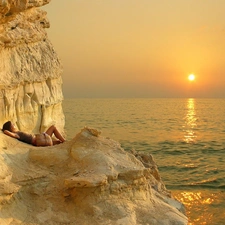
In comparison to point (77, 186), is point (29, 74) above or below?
above

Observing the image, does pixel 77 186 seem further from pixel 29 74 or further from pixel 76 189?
pixel 29 74

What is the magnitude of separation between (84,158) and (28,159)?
3.24ft

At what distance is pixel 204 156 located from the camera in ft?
58.3

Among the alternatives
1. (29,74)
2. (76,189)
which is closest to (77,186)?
(76,189)

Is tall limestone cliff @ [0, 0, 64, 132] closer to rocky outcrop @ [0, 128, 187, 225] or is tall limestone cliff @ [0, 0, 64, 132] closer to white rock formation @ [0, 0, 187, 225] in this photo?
A: white rock formation @ [0, 0, 187, 225]

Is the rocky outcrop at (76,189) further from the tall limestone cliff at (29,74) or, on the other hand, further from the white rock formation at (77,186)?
the tall limestone cliff at (29,74)

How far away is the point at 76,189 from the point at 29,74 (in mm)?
6165

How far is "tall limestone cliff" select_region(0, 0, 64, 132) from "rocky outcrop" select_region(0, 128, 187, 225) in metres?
3.82

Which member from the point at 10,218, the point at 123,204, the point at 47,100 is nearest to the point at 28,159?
the point at 10,218

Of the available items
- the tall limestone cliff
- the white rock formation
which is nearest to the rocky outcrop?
the white rock formation

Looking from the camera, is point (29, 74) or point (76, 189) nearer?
point (76, 189)

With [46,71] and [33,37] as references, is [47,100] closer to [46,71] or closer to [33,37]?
[46,71]

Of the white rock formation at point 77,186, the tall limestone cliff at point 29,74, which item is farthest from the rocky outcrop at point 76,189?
the tall limestone cliff at point 29,74

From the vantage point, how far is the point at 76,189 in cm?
519
